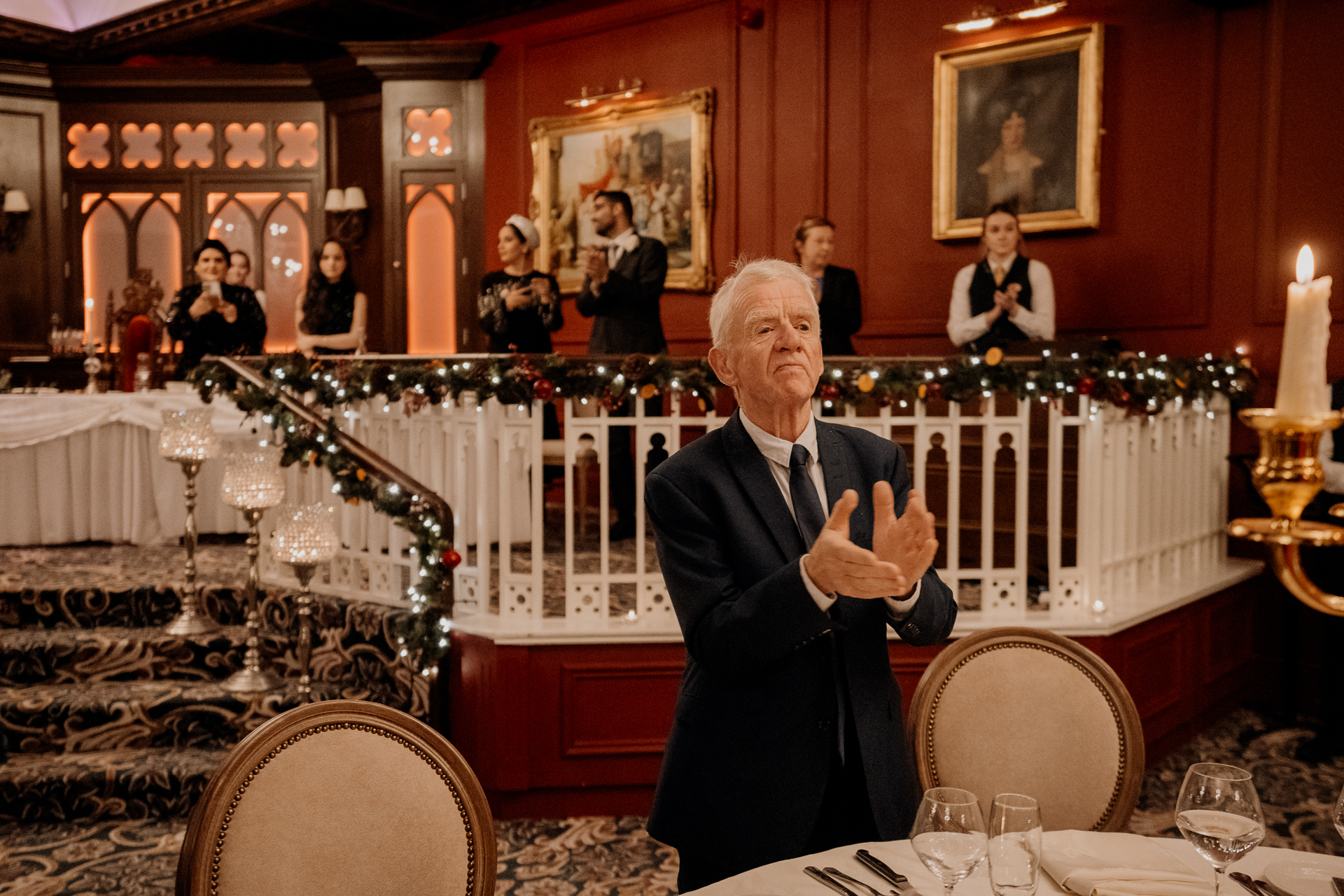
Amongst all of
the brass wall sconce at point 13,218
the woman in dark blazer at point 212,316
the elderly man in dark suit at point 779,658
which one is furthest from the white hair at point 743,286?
the brass wall sconce at point 13,218

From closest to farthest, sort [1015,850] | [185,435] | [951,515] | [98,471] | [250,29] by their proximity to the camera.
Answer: [1015,850] → [951,515] → [185,435] → [98,471] → [250,29]

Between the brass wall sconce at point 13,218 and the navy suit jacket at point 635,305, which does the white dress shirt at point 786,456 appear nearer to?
the navy suit jacket at point 635,305

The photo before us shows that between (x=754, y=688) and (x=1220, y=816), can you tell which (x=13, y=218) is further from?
(x=1220, y=816)

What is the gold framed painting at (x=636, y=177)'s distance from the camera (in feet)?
22.0

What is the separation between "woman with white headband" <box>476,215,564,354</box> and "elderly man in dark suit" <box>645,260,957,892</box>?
3.22 metres

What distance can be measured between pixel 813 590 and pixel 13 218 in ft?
28.2

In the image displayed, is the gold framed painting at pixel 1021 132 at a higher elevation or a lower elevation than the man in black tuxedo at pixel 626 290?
higher

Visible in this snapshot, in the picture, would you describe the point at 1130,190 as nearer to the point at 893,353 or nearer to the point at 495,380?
the point at 893,353

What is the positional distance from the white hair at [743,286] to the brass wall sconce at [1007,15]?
416 centimetres

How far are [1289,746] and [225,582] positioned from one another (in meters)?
4.39

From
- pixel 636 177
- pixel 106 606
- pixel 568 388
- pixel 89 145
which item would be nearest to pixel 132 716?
pixel 106 606

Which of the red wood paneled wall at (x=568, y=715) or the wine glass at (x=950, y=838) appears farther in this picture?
the red wood paneled wall at (x=568, y=715)

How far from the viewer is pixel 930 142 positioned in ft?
19.3

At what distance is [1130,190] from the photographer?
5.24 metres
